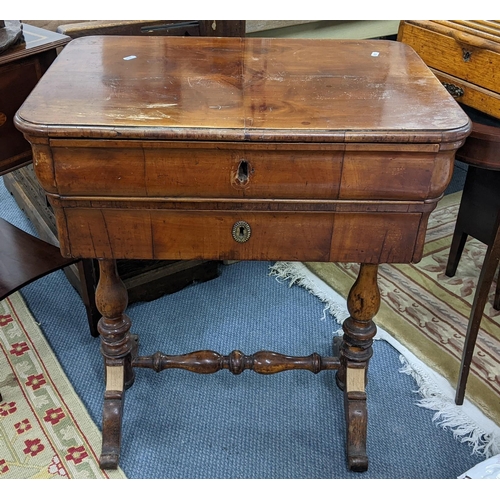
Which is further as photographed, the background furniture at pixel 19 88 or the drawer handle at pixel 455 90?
the drawer handle at pixel 455 90

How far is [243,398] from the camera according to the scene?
1441mm

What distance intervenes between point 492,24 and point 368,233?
0.86 meters

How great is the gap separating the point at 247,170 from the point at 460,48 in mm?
916

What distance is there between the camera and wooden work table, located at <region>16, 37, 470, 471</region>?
874 mm

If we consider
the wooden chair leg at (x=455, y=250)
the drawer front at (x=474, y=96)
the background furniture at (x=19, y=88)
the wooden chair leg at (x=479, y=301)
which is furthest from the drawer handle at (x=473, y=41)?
the background furniture at (x=19, y=88)

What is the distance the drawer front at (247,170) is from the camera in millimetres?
886

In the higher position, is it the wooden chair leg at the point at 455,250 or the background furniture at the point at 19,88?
the background furniture at the point at 19,88

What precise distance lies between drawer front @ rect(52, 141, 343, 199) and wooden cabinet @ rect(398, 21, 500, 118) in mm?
781

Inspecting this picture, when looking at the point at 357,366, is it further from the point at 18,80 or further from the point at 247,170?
the point at 18,80

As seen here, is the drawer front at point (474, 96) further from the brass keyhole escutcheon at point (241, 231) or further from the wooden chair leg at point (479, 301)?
the brass keyhole escutcheon at point (241, 231)

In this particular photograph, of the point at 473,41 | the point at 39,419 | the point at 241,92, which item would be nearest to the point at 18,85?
the point at 241,92

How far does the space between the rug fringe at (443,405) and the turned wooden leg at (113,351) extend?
65 centimetres

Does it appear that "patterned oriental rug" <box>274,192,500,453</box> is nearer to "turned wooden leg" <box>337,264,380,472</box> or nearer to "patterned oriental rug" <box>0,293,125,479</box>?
"turned wooden leg" <box>337,264,380,472</box>

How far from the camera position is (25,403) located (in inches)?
55.9
